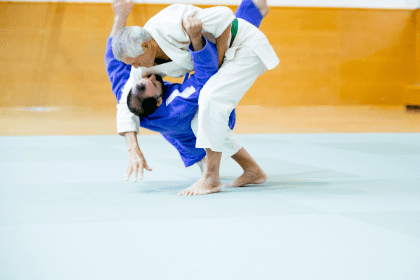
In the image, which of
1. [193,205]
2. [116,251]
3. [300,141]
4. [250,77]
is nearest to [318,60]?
[300,141]

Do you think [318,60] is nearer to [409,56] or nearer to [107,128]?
[409,56]

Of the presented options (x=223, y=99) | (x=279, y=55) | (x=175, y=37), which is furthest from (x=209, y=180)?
(x=279, y=55)

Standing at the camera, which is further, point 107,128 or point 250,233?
point 107,128

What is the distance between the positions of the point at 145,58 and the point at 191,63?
251 mm

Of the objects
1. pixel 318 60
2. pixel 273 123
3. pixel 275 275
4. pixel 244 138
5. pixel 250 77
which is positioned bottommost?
pixel 275 275

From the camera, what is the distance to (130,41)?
8.99ft

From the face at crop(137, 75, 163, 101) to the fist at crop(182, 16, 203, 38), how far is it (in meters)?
0.35

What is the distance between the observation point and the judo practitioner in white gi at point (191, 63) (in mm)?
2783

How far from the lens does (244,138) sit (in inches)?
226

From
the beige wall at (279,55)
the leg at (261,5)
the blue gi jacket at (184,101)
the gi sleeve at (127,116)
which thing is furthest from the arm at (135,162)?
the beige wall at (279,55)

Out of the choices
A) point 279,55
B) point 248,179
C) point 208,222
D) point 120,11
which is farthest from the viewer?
point 279,55

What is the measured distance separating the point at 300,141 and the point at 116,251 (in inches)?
153

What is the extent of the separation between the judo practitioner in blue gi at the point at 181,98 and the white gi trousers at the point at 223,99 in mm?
75

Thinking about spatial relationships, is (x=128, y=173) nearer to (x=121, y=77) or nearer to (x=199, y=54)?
(x=199, y=54)
